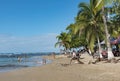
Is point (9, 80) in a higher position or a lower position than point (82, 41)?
lower

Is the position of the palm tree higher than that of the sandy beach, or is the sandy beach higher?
the palm tree

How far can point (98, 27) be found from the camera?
38000 mm

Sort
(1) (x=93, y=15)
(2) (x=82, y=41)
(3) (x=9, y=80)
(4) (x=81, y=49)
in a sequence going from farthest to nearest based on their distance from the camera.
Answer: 1. (4) (x=81, y=49)
2. (2) (x=82, y=41)
3. (1) (x=93, y=15)
4. (3) (x=9, y=80)

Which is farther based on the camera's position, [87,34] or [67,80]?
[87,34]

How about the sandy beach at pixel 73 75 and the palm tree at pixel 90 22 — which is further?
the palm tree at pixel 90 22

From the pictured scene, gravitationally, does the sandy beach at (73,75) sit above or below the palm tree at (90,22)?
below

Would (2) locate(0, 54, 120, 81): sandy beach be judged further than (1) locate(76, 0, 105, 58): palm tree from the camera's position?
No

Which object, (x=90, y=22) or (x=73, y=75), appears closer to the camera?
(x=73, y=75)

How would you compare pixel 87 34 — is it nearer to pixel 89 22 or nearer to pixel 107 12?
pixel 89 22

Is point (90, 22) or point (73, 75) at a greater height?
point (90, 22)

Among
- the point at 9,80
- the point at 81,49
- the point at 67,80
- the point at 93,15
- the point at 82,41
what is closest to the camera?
the point at 67,80

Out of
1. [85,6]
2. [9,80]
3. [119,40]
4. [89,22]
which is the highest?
[85,6]

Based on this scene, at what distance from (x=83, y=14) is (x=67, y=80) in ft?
79.6

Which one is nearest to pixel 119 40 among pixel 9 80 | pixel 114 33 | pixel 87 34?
pixel 114 33
